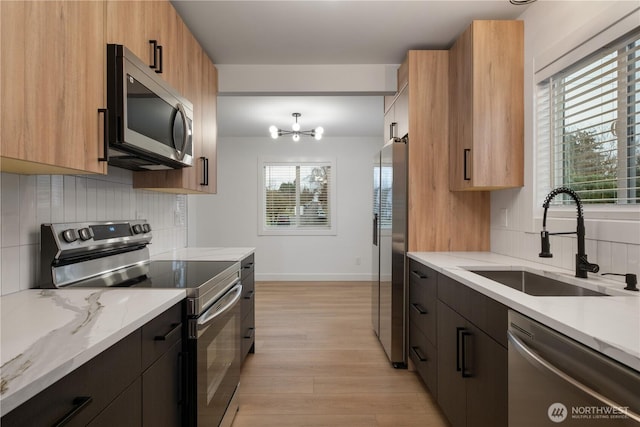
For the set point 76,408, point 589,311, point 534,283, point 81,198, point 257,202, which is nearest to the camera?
point 76,408

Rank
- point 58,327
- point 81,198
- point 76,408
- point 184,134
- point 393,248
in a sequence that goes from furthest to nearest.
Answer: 1. point 393,248
2. point 184,134
3. point 81,198
4. point 58,327
5. point 76,408

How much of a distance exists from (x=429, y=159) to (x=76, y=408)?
8.02ft

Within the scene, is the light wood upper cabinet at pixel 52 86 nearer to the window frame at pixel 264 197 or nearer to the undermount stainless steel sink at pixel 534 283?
the undermount stainless steel sink at pixel 534 283

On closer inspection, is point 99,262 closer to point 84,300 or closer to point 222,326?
point 84,300

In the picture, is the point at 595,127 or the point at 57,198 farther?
the point at 595,127

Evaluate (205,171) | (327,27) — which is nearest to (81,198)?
(205,171)

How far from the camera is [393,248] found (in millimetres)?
2752

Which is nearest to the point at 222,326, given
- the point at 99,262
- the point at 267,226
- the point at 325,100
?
the point at 99,262

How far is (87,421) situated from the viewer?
80 cm

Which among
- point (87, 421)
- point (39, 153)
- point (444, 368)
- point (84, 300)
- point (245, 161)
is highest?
point (245, 161)

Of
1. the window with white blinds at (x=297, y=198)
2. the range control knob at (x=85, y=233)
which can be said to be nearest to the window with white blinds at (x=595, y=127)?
the range control knob at (x=85, y=233)

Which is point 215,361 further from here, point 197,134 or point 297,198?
point 297,198

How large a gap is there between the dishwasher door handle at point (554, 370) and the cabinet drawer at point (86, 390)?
1.17m

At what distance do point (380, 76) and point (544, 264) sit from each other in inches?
77.2
